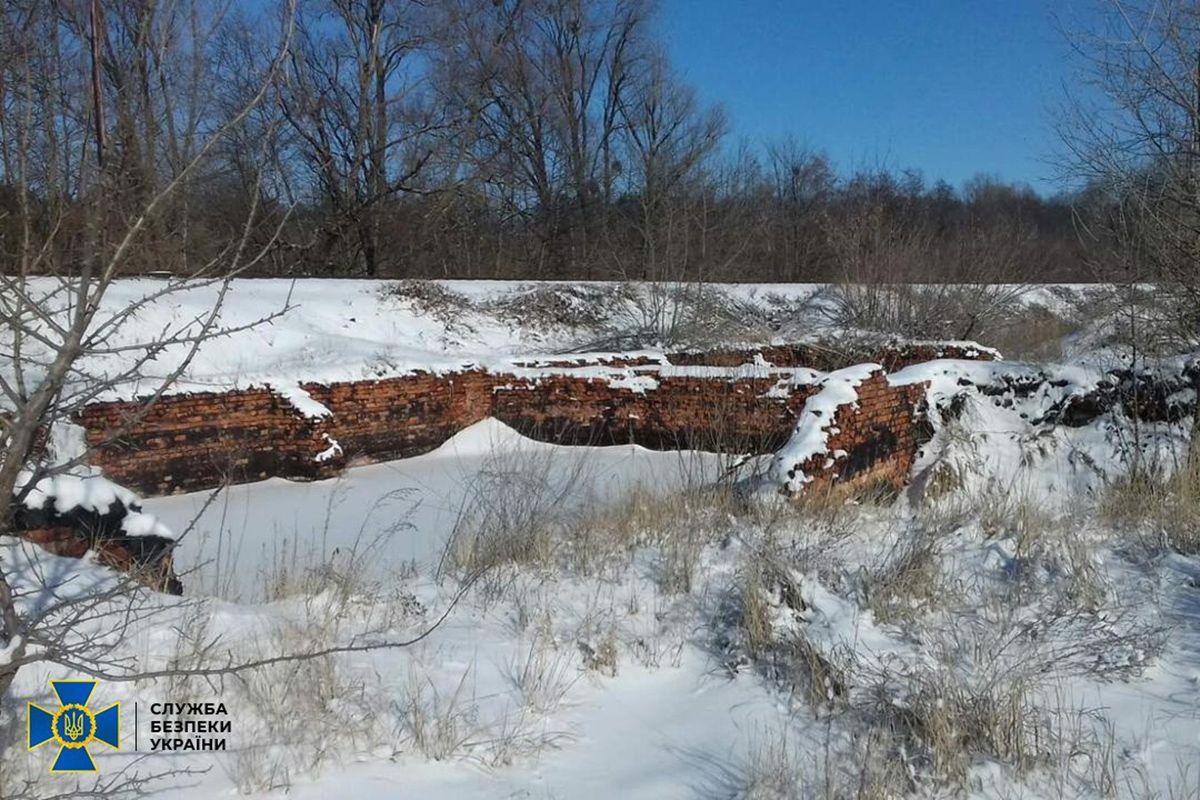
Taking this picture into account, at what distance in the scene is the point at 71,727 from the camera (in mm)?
2193

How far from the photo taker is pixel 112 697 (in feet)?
8.39

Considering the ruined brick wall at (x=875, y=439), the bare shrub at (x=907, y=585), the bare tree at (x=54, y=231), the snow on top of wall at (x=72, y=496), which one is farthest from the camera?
the ruined brick wall at (x=875, y=439)

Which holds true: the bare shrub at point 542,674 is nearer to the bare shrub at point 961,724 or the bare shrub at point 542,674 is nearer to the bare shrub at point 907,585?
the bare shrub at point 961,724

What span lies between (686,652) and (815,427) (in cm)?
398

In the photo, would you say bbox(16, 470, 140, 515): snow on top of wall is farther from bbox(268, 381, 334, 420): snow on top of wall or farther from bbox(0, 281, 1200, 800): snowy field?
bbox(268, 381, 334, 420): snow on top of wall

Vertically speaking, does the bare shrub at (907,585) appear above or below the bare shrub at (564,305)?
below

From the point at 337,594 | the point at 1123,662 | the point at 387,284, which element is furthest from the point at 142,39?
the point at 387,284

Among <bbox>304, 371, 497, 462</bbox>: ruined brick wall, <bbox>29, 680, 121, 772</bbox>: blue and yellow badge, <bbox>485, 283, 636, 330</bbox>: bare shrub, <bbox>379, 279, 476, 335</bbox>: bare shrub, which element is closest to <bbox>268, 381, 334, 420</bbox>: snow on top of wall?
<bbox>304, 371, 497, 462</bbox>: ruined brick wall

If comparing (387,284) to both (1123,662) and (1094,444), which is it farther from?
(1123,662)

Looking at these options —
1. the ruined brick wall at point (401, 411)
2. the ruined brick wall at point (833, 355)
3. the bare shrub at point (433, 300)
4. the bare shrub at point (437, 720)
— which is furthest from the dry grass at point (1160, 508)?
the bare shrub at point (433, 300)

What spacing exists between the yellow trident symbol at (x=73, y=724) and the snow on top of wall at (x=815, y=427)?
4554mm

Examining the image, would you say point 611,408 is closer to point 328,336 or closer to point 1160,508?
point 328,336

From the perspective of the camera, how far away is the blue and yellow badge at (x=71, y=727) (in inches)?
84.8

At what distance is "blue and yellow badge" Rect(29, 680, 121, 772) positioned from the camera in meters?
2.15
